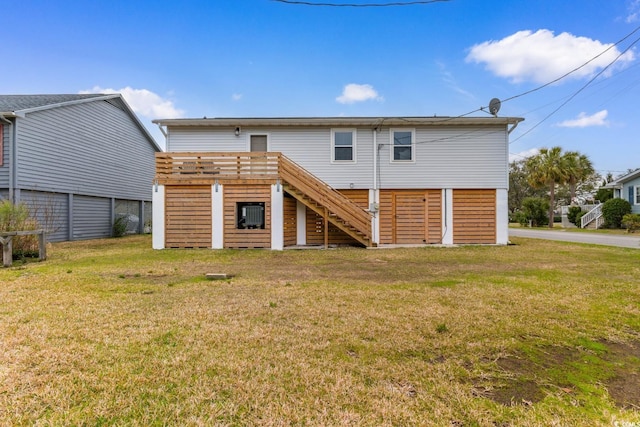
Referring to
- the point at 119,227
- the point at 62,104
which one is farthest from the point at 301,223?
the point at 62,104

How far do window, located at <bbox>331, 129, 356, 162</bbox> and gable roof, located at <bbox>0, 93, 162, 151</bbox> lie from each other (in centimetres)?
1170

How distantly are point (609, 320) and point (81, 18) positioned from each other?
17.4 m

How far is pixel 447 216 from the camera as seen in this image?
12.5m

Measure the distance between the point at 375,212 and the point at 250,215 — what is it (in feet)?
15.9

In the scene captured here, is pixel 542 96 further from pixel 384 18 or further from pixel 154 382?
pixel 154 382

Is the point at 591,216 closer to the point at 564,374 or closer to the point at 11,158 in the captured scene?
the point at 564,374

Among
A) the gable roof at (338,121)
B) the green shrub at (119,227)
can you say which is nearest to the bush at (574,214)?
the gable roof at (338,121)

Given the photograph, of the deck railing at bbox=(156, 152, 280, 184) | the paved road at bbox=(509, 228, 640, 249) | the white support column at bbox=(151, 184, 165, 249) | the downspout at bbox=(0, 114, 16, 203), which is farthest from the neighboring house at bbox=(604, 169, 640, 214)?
the downspout at bbox=(0, 114, 16, 203)

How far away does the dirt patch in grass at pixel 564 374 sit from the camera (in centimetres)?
222

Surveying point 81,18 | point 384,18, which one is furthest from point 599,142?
point 81,18

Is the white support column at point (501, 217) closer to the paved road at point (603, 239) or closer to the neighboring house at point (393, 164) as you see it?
the neighboring house at point (393, 164)

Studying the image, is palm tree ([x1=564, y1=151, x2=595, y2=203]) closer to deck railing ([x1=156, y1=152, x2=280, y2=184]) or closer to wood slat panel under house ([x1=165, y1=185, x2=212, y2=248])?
deck railing ([x1=156, y1=152, x2=280, y2=184])

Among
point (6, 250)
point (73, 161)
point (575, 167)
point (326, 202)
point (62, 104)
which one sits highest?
point (62, 104)

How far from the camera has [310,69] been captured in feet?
53.2
